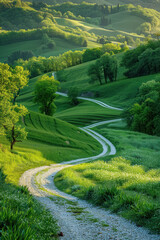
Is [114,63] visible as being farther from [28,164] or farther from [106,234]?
[106,234]

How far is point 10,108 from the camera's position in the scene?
122 ft

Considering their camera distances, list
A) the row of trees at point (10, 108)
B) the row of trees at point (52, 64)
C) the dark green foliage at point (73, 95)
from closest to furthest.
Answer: the row of trees at point (10, 108) < the dark green foliage at point (73, 95) < the row of trees at point (52, 64)

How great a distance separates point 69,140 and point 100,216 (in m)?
45.8

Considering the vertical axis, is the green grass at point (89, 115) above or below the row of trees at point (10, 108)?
below

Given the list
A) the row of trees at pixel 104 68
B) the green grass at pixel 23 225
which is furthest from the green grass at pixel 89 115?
the green grass at pixel 23 225

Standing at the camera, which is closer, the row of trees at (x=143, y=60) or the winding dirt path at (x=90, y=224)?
the winding dirt path at (x=90, y=224)

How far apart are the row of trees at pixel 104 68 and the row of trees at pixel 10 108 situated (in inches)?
3587

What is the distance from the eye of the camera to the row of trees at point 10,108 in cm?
3634

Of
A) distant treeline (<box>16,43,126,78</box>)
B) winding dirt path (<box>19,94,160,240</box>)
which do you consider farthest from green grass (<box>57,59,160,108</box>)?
winding dirt path (<box>19,94,160,240</box>)

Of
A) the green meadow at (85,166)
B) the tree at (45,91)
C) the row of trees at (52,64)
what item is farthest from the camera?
the row of trees at (52,64)

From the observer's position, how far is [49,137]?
55.9 meters

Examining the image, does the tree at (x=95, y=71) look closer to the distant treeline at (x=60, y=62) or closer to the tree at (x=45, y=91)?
the distant treeline at (x=60, y=62)

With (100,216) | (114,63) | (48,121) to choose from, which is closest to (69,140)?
(48,121)

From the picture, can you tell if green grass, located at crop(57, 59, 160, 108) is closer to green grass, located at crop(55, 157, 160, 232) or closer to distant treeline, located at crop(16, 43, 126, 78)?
distant treeline, located at crop(16, 43, 126, 78)
